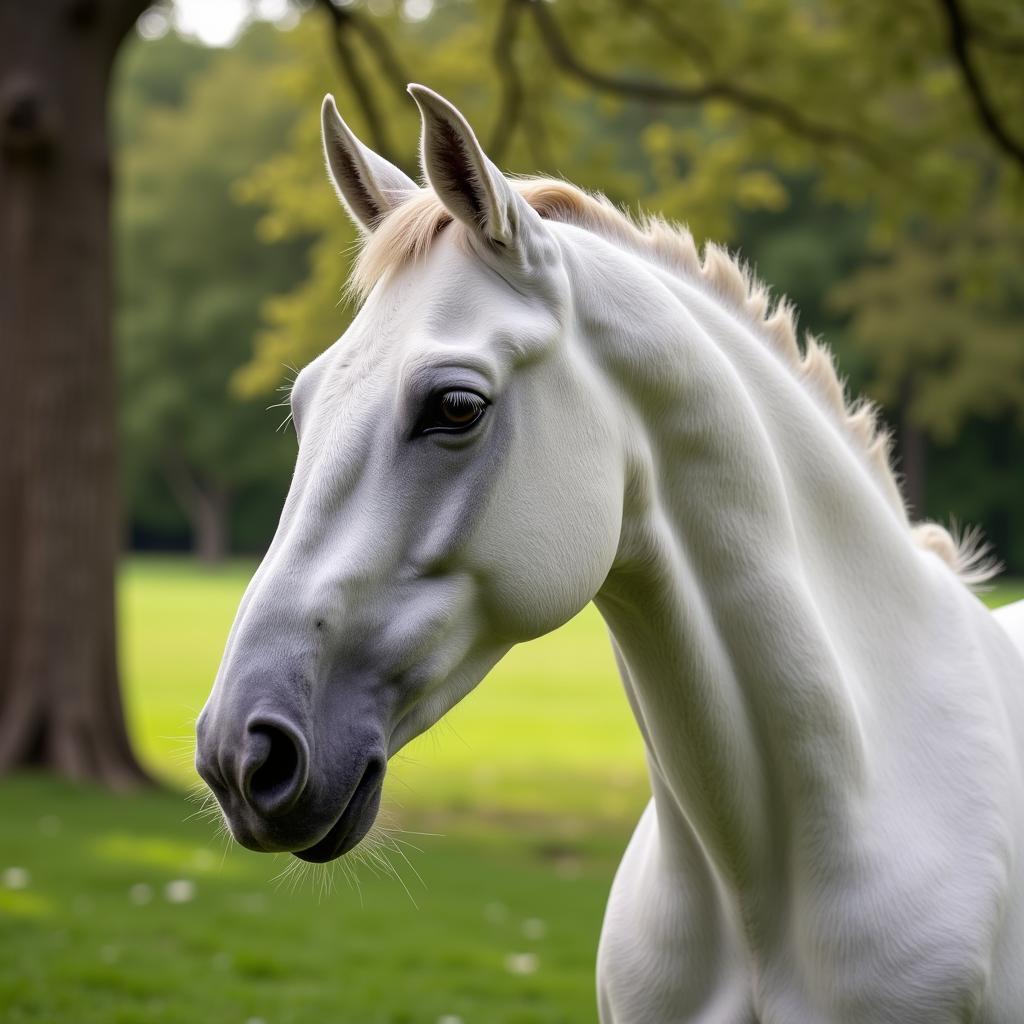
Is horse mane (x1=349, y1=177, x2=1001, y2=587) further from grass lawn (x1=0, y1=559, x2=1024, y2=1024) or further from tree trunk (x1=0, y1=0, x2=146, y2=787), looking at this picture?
tree trunk (x1=0, y1=0, x2=146, y2=787)

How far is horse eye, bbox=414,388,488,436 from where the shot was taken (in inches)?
61.9

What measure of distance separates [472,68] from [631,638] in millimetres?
9498

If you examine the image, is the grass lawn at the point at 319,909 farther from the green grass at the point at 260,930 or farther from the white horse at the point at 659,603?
the white horse at the point at 659,603

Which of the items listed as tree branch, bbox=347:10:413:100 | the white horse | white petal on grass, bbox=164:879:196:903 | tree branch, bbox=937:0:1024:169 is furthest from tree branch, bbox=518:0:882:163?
the white horse

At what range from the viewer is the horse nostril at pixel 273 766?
1444 mm

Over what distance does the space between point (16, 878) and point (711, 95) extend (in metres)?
6.73

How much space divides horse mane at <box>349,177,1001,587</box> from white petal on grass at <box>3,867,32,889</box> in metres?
5.18

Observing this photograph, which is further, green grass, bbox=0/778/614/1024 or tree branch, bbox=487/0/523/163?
tree branch, bbox=487/0/523/163

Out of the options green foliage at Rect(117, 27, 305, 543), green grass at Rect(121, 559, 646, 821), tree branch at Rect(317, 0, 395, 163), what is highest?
tree branch at Rect(317, 0, 395, 163)

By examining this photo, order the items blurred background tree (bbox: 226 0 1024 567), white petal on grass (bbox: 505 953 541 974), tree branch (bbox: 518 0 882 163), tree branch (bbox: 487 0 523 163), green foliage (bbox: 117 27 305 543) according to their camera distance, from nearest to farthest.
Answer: white petal on grass (bbox: 505 953 541 974) < blurred background tree (bbox: 226 0 1024 567) < tree branch (bbox: 518 0 882 163) < tree branch (bbox: 487 0 523 163) < green foliage (bbox: 117 27 305 543)

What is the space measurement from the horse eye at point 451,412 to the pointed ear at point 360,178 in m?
0.43

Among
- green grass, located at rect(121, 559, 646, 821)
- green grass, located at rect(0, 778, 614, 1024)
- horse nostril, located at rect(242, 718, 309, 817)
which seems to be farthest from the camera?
green grass, located at rect(121, 559, 646, 821)

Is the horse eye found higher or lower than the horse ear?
lower

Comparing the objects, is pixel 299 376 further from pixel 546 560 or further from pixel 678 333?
pixel 678 333
